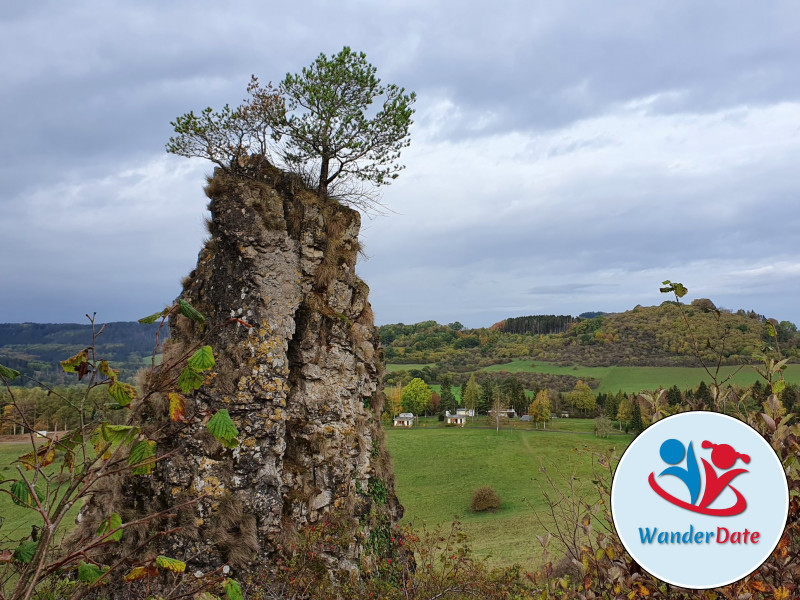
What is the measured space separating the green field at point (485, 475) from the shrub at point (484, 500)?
0.65 metres

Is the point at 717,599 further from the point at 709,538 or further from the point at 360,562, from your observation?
the point at 360,562

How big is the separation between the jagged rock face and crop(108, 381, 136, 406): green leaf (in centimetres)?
600

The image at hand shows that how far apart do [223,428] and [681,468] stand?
→ 7.55 feet

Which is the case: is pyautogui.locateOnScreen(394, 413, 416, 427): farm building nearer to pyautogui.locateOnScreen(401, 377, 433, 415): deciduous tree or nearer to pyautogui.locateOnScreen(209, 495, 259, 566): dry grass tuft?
pyautogui.locateOnScreen(401, 377, 433, 415): deciduous tree

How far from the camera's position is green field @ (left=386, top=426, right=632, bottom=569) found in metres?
26.2

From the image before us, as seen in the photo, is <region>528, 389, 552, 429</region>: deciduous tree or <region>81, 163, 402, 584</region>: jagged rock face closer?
<region>81, 163, 402, 584</region>: jagged rock face

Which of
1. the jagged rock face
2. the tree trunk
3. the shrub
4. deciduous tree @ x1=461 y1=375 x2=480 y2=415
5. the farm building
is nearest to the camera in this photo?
the jagged rock face

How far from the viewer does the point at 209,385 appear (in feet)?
30.0

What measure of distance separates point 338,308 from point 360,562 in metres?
5.03

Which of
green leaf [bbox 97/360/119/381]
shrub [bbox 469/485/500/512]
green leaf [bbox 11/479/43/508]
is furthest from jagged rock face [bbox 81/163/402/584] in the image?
shrub [bbox 469/485/500/512]

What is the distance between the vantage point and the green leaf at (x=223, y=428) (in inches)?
86.0

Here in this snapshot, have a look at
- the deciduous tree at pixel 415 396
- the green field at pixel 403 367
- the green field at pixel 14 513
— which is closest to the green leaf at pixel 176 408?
the green field at pixel 14 513

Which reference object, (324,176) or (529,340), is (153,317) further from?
(529,340)

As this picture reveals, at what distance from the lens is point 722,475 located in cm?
258
